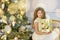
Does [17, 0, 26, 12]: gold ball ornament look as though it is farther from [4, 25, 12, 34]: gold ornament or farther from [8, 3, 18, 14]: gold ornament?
[4, 25, 12, 34]: gold ornament

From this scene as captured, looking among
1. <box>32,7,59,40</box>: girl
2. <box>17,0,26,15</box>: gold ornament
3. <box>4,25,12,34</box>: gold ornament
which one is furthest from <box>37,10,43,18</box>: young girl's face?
<box>4,25,12,34</box>: gold ornament

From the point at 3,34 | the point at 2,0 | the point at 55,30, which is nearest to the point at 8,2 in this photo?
the point at 2,0

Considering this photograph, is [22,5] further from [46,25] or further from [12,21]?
[46,25]

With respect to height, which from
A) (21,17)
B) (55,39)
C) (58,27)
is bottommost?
(55,39)

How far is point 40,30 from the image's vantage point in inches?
74.6

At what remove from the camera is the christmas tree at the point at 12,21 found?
1.84 metres

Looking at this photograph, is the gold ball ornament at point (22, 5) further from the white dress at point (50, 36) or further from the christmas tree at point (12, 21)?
the white dress at point (50, 36)

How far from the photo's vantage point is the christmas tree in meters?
1.84

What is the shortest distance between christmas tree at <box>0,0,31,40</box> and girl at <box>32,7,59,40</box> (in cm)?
10

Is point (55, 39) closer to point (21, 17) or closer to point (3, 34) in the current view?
point (21, 17)

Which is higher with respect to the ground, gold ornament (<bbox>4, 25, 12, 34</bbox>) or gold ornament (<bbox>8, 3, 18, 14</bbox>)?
gold ornament (<bbox>8, 3, 18, 14</bbox>)

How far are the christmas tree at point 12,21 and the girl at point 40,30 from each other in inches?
3.8

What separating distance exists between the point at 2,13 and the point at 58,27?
667 mm

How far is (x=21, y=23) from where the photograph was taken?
1889 mm
